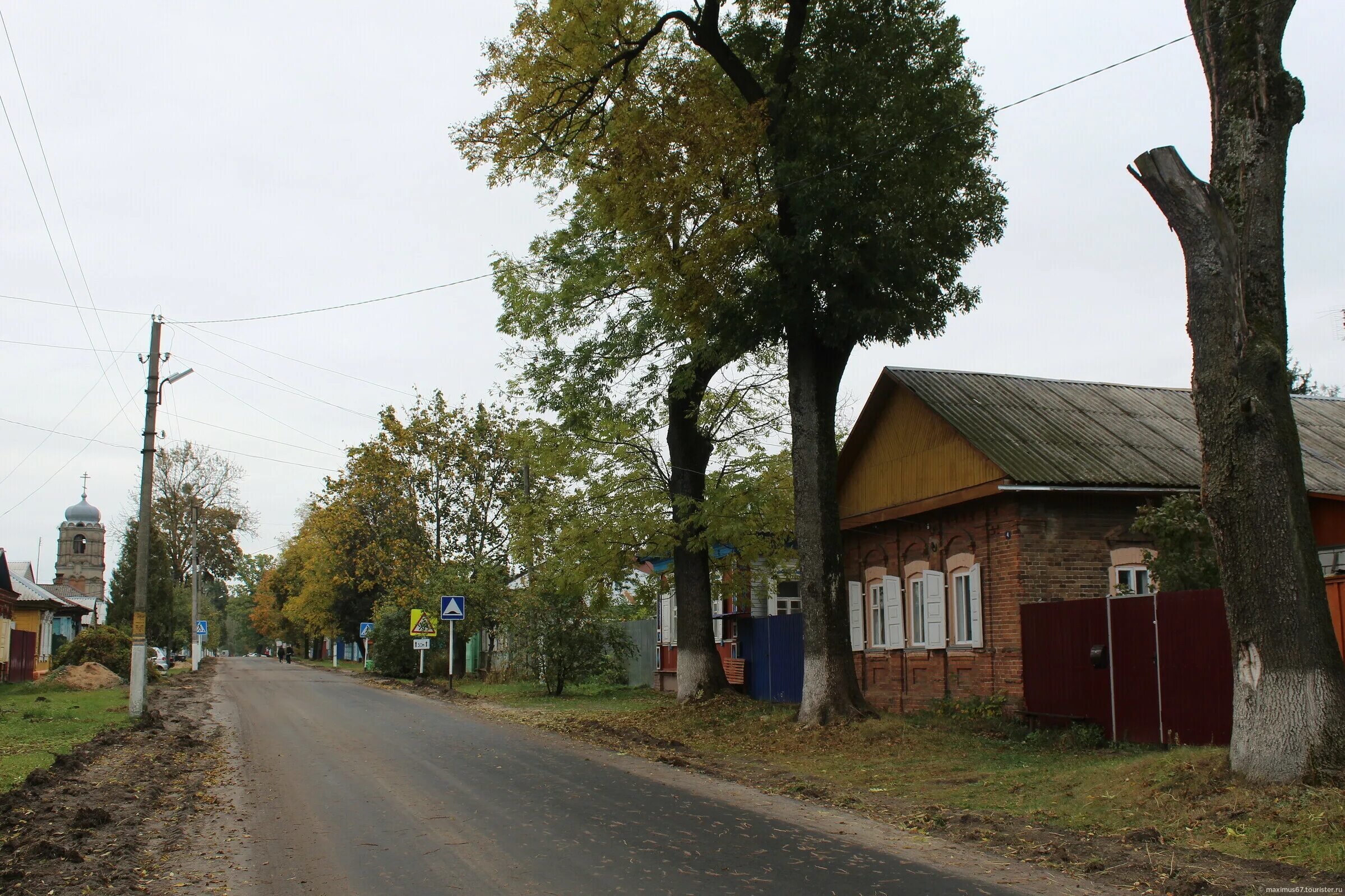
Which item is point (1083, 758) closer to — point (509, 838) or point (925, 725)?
point (925, 725)

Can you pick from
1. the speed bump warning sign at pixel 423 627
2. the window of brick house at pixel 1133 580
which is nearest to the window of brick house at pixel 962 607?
the window of brick house at pixel 1133 580

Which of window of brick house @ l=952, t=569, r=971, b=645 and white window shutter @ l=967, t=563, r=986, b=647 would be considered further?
window of brick house @ l=952, t=569, r=971, b=645

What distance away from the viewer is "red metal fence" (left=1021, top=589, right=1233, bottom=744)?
44.0 ft

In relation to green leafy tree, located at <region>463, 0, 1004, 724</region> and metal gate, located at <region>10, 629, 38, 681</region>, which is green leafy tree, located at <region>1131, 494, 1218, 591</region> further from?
metal gate, located at <region>10, 629, 38, 681</region>

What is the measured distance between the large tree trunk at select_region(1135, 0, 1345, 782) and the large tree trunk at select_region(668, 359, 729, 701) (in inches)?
536

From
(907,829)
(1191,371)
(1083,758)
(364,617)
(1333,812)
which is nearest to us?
(1333,812)

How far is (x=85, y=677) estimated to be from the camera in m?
31.8

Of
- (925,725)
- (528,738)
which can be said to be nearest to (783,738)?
(925,725)

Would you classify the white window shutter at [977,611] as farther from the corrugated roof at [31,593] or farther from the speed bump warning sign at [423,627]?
the corrugated roof at [31,593]

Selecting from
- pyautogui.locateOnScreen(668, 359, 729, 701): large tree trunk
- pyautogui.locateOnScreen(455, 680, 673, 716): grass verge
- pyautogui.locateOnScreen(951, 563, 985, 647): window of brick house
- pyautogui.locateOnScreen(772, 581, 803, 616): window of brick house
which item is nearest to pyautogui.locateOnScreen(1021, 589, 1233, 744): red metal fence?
pyautogui.locateOnScreen(951, 563, 985, 647): window of brick house

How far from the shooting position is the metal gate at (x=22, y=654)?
120 ft

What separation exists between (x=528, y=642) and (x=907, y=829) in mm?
22045

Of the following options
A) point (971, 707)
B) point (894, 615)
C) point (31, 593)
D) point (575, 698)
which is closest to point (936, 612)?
point (894, 615)

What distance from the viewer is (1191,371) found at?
1065 cm
